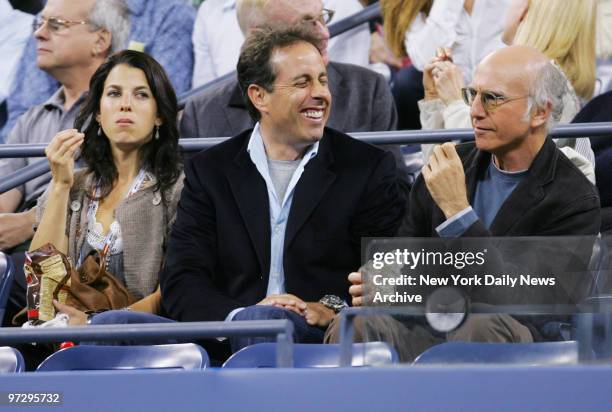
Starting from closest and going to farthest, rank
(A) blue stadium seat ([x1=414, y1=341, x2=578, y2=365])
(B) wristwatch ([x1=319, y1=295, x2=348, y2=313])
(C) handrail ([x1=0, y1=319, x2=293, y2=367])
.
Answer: (A) blue stadium seat ([x1=414, y1=341, x2=578, y2=365]), (C) handrail ([x1=0, y1=319, x2=293, y2=367]), (B) wristwatch ([x1=319, y1=295, x2=348, y2=313])

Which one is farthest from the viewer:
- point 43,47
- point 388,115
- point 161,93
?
point 43,47

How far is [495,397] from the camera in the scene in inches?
122

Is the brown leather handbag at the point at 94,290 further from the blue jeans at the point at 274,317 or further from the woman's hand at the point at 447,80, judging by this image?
the woman's hand at the point at 447,80

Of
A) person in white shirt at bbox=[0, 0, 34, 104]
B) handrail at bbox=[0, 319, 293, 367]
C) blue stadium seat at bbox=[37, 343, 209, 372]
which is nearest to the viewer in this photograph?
handrail at bbox=[0, 319, 293, 367]

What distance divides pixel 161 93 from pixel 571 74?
4.79 ft

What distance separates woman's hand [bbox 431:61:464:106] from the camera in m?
4.87

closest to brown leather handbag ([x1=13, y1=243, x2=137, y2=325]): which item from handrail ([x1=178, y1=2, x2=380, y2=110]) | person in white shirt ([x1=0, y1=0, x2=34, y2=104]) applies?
handrail ([x1=178, y1=2, x2=380, y2=110])

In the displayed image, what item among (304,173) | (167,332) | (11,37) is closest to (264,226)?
(304,173)

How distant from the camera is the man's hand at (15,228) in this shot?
4.88 metres

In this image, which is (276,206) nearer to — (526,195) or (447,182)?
(447,182)

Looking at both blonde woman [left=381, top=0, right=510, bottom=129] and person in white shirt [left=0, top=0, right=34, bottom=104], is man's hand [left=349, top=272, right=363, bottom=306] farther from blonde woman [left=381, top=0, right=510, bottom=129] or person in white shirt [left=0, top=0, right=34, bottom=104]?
person in white shirt [left=0, top=0, right=34, bottom=104]

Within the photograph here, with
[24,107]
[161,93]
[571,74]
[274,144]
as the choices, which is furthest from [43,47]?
[571,74]

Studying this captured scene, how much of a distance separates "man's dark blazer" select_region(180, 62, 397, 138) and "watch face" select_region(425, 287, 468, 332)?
1928 millimetres

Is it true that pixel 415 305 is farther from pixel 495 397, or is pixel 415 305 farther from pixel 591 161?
pixel 591 161
